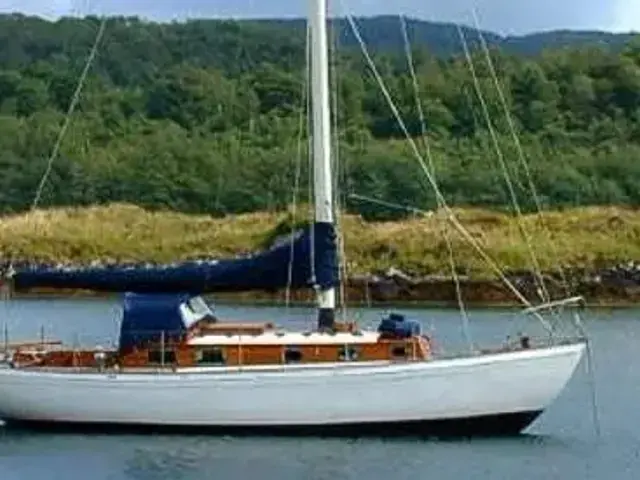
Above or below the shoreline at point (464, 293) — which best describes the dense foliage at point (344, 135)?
above

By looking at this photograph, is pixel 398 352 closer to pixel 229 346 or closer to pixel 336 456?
pixel 336 456

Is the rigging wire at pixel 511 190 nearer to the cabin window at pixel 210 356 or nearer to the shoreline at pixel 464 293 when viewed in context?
the shoreline at pixel 464 293

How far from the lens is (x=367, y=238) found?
9938 centimetres

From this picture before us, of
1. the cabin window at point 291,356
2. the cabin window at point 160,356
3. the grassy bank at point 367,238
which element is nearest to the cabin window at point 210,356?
the cabin window at point 160,356

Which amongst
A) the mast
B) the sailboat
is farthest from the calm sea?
the mast

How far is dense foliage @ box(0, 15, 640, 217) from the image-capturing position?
112 metres

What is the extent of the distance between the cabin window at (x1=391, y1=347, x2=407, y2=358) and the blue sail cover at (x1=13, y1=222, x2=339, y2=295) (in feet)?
6.81

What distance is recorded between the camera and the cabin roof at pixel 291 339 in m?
38.3

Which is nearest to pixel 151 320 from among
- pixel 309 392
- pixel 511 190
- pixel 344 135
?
pixel 309 392

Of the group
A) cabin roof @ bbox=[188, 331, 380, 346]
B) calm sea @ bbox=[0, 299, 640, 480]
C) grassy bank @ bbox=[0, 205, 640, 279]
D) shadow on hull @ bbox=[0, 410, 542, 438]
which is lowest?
calm sea @ bbox=[0, 299, 640, 480]

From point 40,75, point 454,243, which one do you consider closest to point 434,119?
point 454,243

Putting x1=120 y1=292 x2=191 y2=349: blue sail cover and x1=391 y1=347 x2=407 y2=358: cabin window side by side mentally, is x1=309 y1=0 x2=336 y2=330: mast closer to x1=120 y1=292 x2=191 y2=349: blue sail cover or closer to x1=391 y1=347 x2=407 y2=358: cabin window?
x1=391 y1=347 x2=407 y2=358: cabin window

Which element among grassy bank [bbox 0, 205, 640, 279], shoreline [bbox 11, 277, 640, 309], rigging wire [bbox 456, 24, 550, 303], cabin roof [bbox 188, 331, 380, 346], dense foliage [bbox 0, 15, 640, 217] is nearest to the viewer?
cabin roof [bbox 188, 331, 380, 346]

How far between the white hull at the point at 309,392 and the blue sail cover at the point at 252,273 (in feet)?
7.09
